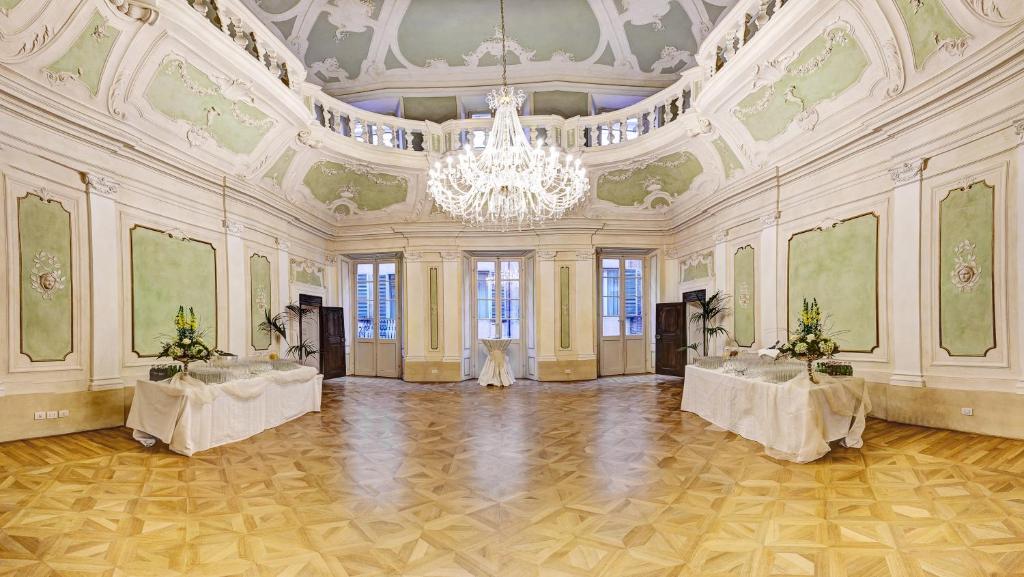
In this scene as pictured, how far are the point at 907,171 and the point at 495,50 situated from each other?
7.04 meters

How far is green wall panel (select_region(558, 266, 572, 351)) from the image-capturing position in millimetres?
9727

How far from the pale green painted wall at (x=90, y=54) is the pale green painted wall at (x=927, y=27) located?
7.61 metres

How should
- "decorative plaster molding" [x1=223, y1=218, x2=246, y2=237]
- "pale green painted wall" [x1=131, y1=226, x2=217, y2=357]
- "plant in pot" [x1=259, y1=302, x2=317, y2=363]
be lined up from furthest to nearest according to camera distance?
1. "plant in pot" [x1=259, y1=302, x2=317, y2=363]
2. "decorative plaster molding" [x1=223, y1=218, x2=246, y2=237]
3. "pale green painted wall" [x1=131, y1=226, x2=217, y2=357]

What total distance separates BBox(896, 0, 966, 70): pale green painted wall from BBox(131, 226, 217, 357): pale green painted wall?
847 cm

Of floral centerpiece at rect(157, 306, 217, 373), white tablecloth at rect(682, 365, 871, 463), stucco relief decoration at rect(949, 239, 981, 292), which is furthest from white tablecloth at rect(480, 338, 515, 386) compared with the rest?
stucco relief decoration at rect(949, 239, 981, 292)

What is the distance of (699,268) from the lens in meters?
9.04

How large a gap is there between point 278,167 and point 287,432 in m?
4.52

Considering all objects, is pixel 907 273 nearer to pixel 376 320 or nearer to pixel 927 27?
pixel 927 27

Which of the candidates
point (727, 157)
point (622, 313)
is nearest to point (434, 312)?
point (622, 313)

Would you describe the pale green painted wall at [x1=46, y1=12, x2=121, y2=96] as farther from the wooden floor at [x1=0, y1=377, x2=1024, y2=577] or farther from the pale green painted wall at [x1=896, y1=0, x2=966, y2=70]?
the pale green painted wall at [x1=896, y1=0, x2=966, y2=70]

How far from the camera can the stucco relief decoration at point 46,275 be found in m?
4.57

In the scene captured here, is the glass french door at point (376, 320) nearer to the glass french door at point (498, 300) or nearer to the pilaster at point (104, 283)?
the glass french door at point (498, 300)

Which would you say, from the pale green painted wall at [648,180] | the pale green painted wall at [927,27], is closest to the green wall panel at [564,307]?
the pale green painted wall at [648,180]

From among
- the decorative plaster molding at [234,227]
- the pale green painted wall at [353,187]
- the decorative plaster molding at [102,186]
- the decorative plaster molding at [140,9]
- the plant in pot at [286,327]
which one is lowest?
the plant in pot at [286,327]
